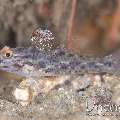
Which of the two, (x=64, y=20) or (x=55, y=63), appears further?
(x=64, y=20)

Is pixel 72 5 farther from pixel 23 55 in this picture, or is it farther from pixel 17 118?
pixel 17 118

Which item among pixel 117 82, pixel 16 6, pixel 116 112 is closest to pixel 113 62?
pixel 117 82

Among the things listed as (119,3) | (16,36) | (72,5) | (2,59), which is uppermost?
(119,3)

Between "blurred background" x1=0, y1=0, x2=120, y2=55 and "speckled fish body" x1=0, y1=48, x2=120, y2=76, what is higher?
"blurred background" x1=0, y1=0, x2=120, y2=55

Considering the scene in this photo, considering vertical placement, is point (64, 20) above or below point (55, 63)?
above

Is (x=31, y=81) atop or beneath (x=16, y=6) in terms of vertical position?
beneath

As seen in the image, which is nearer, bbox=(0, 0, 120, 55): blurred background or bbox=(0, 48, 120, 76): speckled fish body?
bbox=(0, 48, 120, 76): speckled fish body

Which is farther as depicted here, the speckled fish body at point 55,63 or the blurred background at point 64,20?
the blurred background at point 64,20

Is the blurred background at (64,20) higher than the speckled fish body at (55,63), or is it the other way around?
the blurred background at (64,20)
